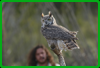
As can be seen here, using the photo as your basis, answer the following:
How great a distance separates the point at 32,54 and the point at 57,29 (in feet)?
6.00

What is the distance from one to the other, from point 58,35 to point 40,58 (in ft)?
5.24

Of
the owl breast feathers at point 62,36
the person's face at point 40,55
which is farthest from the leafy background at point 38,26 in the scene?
the owl breast feathers at point 62,36

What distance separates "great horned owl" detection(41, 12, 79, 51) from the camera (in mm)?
2294

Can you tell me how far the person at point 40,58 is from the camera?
3.93 m

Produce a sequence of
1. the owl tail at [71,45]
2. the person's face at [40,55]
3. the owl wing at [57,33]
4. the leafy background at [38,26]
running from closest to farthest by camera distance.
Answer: the owl tail at [71,45] < the owl wing at [57,33] < the person's face at [40,55] < the leafy background at [38,26]

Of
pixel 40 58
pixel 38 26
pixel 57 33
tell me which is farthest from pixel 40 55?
pixel 38 26

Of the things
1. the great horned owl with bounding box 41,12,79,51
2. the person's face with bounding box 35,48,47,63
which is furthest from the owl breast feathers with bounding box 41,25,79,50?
the person's face with bounding box 35,48,47,63

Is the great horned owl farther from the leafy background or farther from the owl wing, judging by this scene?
the leafy background

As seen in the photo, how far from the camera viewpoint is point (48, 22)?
8.79ft

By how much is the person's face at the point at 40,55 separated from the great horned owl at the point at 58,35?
137 centimetres

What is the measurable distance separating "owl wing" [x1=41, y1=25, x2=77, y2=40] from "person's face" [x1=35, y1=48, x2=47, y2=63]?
137 centimetres

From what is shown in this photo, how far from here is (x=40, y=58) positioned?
3.91 metres

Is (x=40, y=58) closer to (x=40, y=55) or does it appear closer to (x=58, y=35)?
(x=40, y=55)

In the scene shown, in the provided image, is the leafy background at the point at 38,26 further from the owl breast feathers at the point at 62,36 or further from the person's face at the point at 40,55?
the owl breast feathers at the point at 62,36
